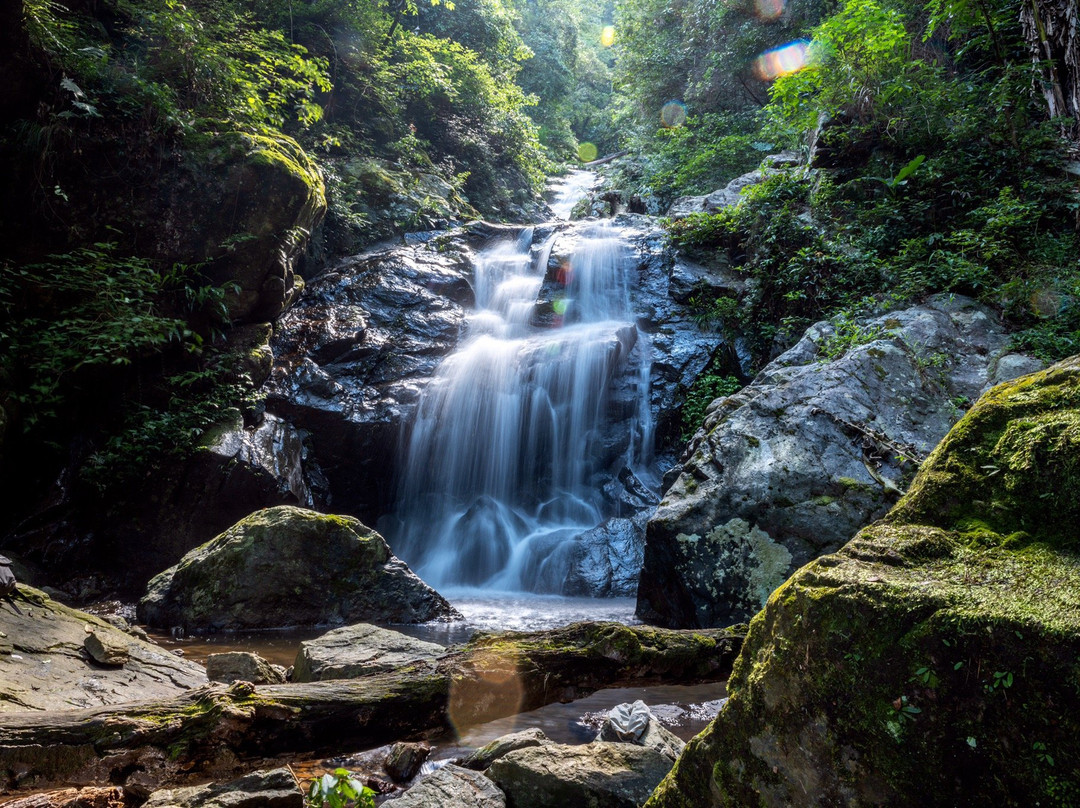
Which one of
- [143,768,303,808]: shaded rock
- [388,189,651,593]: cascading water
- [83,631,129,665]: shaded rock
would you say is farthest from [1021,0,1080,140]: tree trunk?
[83,631,129,665]: shaded rock

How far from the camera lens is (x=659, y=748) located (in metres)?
2.83

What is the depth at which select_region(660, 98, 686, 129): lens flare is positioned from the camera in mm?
19964

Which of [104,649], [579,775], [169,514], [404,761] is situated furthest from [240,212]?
[579,775]

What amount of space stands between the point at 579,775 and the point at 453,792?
1.78 ft

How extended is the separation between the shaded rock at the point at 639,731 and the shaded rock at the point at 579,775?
0.18 metres

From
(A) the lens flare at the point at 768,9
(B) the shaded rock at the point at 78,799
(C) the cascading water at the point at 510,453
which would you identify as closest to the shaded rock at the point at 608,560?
(C) the cascading water at the point at 510,453

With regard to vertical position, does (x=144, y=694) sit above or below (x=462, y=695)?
below

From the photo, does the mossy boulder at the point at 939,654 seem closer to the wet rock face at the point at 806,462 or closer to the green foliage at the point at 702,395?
the wet rock face at the point at 806,462

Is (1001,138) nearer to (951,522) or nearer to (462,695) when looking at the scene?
(951,522)

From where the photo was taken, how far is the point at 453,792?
2.47 metres

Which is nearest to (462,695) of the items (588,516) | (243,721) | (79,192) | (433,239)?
(243,721)

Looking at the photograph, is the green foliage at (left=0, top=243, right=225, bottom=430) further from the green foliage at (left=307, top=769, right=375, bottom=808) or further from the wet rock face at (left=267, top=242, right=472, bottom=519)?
the green foliage at (left=307, top=769, right=375, bottom=808)

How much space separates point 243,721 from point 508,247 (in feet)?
45.2

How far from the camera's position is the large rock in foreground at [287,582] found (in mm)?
5949
